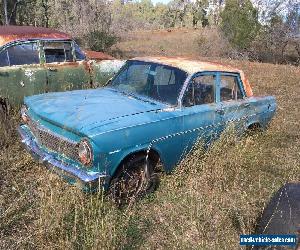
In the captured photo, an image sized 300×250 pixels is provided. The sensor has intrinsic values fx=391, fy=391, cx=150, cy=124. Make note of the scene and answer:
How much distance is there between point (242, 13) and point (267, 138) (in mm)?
18748

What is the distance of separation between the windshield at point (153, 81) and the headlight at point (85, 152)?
1.42 metres

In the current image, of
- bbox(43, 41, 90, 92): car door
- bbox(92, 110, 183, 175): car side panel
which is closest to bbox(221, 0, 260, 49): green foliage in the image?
bbox(43, 41, 90, 92): car door

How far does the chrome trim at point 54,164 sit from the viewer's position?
13.0 feet

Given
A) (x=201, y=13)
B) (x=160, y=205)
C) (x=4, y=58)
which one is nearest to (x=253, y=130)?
(x=160, y=205)

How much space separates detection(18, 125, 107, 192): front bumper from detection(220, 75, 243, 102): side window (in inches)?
98.4

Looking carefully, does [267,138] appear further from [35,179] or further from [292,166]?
[35,179]

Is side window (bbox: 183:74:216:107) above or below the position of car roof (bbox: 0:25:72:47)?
below

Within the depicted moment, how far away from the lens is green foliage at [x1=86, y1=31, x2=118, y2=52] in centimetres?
1970

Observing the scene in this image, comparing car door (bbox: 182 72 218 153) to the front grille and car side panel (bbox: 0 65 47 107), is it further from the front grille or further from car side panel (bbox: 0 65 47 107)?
car side panel (bbox: 0 65 47 107)

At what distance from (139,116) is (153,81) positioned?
1019 mm

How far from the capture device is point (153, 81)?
532 centimetres

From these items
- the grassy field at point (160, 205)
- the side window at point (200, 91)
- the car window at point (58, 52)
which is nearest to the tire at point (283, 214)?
the grassy field at point (160, 205)

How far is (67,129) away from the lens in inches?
163

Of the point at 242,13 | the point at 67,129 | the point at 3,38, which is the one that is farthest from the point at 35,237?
the point at 242,13
